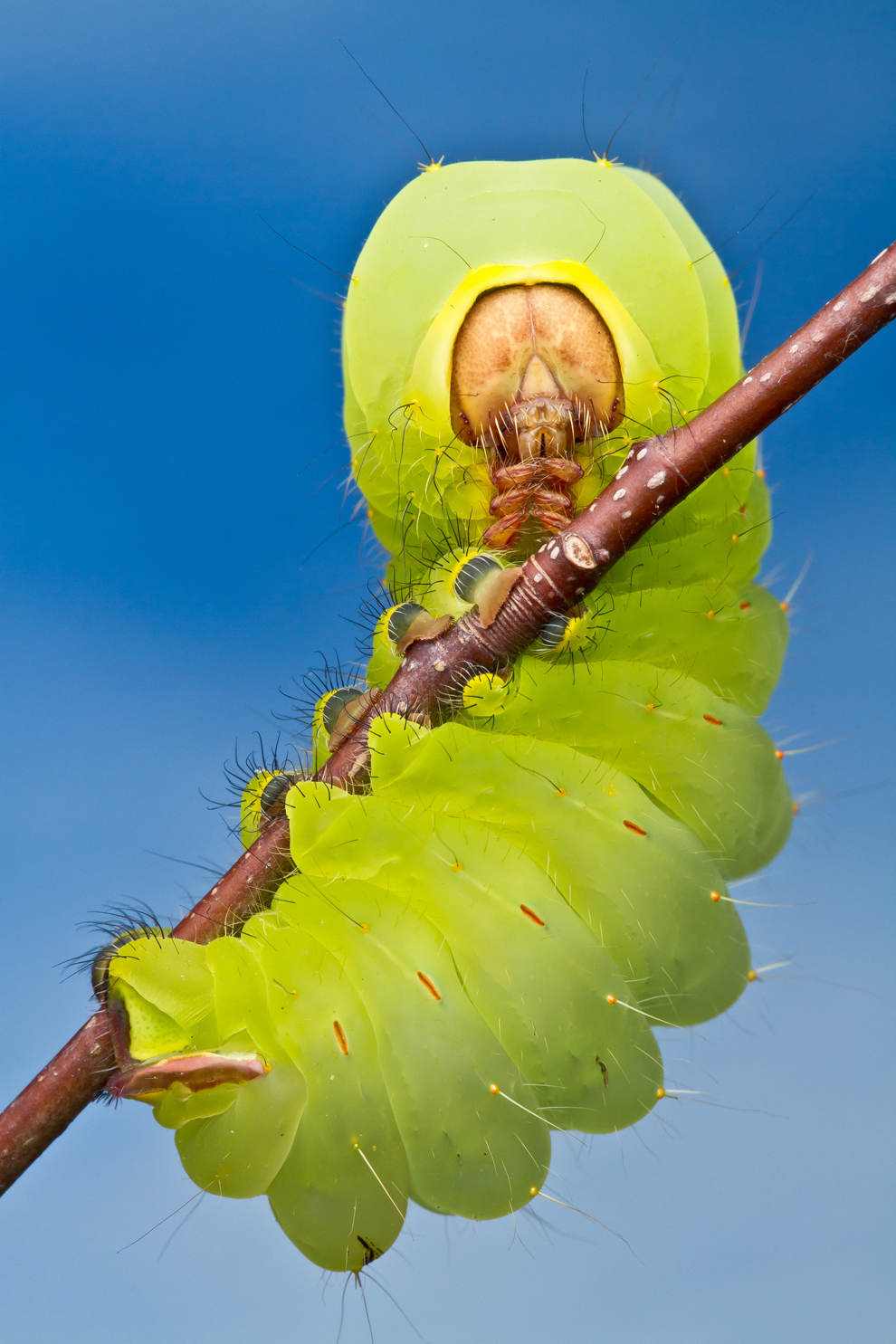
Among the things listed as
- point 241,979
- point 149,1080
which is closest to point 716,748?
point 241,979

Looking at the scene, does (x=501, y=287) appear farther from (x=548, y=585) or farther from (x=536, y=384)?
(x=548, y=585)

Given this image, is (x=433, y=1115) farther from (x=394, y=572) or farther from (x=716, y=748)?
(x=394, y=572)

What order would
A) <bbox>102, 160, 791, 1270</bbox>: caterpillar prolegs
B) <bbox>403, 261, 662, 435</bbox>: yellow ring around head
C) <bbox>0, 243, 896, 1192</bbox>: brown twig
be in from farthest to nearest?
<bbox>403, 261, 662, 435</bbox>: yellow ring around head, <bbox>102, 160, 791, 1270</bbox>: caterpillar prolegs, <bbox>0, 243, 896, 1192</bbox>: brown twig

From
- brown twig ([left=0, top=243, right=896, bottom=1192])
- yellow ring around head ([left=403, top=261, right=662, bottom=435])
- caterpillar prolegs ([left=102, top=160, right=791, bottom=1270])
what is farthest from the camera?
yellow ring around head ([left=403, top=261, right=662, bottom=435])

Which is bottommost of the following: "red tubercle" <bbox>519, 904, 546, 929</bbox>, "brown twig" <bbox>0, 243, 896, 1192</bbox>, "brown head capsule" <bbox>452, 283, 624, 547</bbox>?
"red tubercle" <bbox>519, 904, 546, 929</bbox>

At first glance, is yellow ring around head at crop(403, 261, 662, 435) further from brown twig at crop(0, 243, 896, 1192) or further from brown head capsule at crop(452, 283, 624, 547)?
brown twig at crop(0, 243, 896, 1192)

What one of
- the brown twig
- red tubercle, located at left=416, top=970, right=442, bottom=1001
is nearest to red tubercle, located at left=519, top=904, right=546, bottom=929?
red tubercle, located at left=416, top=970, right=442, bottom=1001

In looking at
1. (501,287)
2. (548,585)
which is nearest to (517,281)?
(501,287)
